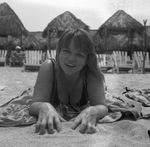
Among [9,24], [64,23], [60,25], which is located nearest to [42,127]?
[60,25]

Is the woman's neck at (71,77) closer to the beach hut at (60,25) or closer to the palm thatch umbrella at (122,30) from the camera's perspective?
the beach hut at (60,25)

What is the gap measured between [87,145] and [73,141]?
0.31 feet

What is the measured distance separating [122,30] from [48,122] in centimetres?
1448

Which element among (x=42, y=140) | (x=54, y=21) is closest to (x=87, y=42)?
(x=42, y=140)

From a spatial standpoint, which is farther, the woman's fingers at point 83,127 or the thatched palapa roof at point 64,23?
the thatched palapa roof at point 64,23

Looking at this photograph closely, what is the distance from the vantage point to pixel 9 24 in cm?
1638

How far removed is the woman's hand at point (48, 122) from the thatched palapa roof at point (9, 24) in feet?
49.9

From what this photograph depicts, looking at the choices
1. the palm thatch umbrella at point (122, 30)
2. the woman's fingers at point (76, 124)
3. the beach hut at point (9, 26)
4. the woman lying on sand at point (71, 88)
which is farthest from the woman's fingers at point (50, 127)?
the beach hut at point (9, 26)

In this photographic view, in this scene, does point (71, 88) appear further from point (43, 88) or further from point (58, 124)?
point (58, 124)

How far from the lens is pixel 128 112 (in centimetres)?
229

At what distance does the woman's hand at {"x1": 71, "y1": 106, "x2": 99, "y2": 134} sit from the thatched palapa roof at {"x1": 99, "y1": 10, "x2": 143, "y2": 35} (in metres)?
13.5

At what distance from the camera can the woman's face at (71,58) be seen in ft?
6.59

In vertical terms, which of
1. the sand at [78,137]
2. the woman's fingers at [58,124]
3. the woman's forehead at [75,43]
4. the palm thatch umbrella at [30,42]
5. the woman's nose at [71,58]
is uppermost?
the palm thatch umbrella at [30,42]

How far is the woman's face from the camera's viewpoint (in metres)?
2.01
